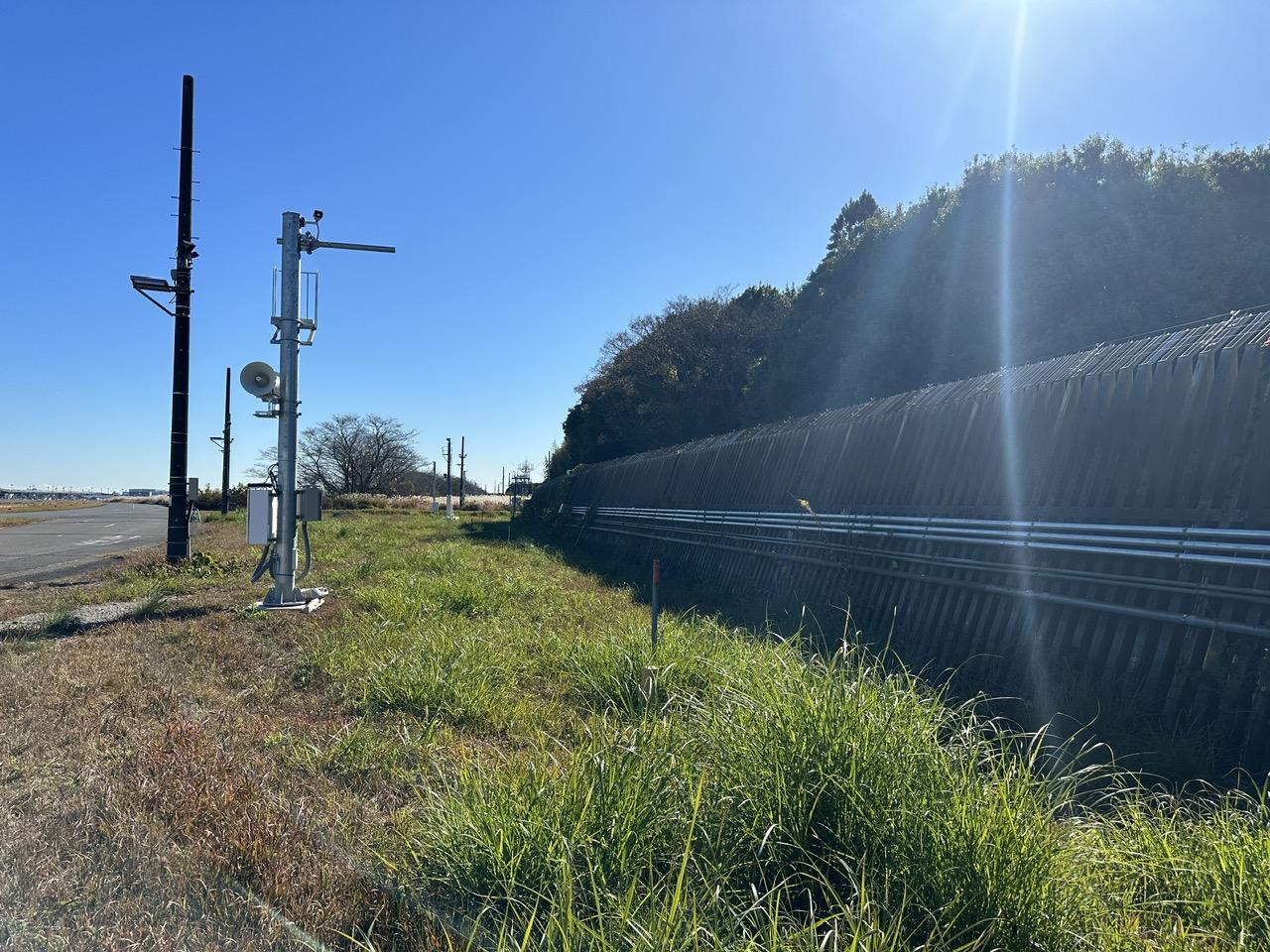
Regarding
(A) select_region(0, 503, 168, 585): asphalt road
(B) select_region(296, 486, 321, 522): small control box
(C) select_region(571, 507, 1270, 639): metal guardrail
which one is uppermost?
(B) select_region(296, 486, 321, 522): small control box

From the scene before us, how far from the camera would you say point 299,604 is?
8234 mm

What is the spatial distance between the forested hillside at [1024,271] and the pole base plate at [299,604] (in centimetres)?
1684

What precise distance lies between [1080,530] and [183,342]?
488 inches

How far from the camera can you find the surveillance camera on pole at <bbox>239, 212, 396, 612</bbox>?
832cm

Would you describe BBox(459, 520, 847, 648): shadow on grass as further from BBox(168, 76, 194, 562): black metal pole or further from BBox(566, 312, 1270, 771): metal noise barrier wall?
BBox(168, 76, 194, 562): black metal pole

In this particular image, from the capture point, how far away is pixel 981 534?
6051 mm

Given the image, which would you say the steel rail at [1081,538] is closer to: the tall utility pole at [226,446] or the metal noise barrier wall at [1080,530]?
the metal noise barrier wall at [1080,530]

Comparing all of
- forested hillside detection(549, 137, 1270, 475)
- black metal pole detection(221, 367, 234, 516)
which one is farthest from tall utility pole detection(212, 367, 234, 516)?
forested hillside detection(549, 137, 1270, 475)

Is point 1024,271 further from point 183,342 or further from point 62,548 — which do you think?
point 62,548

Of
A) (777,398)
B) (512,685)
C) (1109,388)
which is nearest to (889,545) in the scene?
(1109,388)

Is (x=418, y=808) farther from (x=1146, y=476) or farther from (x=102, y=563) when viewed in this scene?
(x=102, y=563)

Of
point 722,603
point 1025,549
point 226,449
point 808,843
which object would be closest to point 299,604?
point 722,603

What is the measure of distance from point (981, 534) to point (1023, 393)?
48.0 inches

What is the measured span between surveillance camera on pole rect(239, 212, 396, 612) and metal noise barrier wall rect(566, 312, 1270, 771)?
17.8 feet
